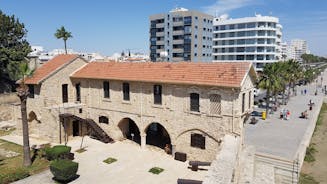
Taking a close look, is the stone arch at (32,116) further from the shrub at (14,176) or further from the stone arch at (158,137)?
the stone arch at (158,137)

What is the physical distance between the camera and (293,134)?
2956cm

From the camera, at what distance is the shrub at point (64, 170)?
18484 millimetres

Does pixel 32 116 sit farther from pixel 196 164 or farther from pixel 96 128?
pixel 196 164

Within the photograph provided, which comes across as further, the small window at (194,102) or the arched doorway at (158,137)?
the arched doorway at (158,137)

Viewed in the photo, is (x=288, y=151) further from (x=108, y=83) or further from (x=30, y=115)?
(x=30, y=115)

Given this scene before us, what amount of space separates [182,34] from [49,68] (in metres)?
61.6

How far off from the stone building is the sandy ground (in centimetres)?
768

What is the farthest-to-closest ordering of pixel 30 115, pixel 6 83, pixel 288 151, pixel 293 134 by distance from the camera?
pixel 6 83
pixel 30 115
pixel 293 134
pixel 288 151

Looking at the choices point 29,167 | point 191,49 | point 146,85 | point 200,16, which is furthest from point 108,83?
point 200,16

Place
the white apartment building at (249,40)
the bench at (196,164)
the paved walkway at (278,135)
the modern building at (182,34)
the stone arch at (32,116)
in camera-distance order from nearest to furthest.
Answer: the bench at (196,164), the paved walkway at (278,135), the stone arch at (32,116), the modern building at (182,34), the white apartment building at (249,40)

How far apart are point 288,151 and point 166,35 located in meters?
71.5

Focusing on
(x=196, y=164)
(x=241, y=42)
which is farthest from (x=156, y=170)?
(x=241, y=42)

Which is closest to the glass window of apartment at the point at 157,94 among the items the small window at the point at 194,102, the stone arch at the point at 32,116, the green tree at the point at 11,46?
the small window at the point at 194,102

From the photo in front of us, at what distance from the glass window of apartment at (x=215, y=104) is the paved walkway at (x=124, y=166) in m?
4.93
